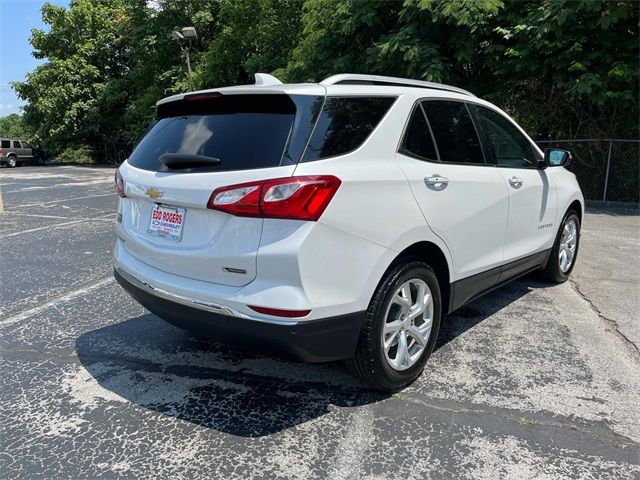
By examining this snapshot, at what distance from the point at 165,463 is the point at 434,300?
1.81m

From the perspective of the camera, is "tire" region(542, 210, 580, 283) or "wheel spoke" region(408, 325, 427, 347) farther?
"tire" region(542, 210, 580, 283)

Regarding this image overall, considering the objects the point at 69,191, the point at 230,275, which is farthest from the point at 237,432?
the point at 69,191

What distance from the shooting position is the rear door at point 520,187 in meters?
3.88

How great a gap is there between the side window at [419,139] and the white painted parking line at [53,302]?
3.50 m


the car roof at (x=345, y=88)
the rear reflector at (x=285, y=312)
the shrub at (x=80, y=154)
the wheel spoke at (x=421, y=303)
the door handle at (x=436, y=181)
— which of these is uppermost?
the car roof at (x=345, y=88)

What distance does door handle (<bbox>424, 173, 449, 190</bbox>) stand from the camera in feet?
9.83

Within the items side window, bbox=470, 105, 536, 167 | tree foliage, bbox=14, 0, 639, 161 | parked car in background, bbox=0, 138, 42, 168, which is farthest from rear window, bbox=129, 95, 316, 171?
parked car in background, bbox=0, 138, 42, 168

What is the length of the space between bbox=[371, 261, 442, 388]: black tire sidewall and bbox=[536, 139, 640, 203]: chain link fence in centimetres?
1052

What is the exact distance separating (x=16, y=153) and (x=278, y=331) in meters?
37.2

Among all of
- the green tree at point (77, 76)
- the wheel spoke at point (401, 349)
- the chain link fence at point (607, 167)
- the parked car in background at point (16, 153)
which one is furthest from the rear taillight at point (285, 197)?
the parked car in background at point (16, 153)

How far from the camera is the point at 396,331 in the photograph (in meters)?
2.90

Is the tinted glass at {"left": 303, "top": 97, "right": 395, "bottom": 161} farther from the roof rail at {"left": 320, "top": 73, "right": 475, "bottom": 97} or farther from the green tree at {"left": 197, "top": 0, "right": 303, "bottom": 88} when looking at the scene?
the green tree at {"left": 197, "top": 0, "right": 303, "bottom": 88}

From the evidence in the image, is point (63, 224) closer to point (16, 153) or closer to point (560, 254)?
point (560, 254)

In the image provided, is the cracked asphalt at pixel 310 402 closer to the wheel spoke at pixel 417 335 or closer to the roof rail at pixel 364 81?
the wheel spoke at pixel 417 335
